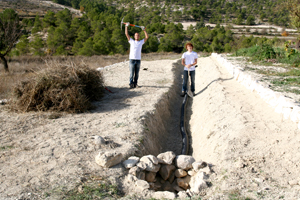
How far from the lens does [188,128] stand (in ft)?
22.3

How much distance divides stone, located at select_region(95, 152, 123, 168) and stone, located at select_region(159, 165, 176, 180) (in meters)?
0.79

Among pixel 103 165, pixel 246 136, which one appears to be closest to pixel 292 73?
pixel 246 136

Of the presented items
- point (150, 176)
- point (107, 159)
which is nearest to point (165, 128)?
point (150, 176)

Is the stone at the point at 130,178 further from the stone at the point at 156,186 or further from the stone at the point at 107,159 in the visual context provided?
the stone at the point at 156,186

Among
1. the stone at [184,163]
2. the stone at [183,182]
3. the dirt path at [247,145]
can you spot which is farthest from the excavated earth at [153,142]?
the stone at [183,182]

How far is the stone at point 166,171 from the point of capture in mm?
4016

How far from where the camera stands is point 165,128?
6.64 meters

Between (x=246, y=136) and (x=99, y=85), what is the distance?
4647 millimetres

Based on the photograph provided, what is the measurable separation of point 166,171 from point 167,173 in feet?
0.12

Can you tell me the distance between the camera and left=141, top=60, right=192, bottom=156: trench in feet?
17.3

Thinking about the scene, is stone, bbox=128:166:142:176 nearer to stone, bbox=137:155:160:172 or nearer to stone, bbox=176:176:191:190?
stone, bbox=137:155:160:172

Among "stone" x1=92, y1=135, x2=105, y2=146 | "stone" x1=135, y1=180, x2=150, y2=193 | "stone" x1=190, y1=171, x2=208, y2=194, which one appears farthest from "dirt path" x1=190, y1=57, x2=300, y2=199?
"stone" x1=92, y1=135, x2=105, y2=146

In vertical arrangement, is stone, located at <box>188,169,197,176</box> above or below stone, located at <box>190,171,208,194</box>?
below

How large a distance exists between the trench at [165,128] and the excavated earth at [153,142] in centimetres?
3
